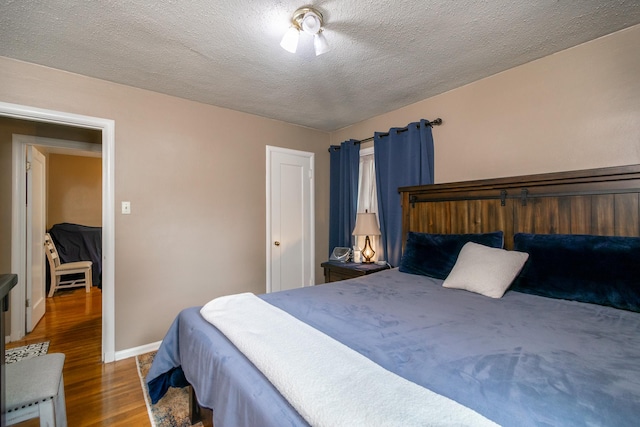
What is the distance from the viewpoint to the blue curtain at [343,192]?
352 cm

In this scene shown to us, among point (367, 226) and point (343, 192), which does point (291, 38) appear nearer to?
point (367, 226)

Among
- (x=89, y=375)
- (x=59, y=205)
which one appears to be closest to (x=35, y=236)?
(x=89, y=375)

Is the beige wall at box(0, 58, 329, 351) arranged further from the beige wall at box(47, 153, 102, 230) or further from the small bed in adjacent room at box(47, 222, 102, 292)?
the beige wall at box(47, 153, 102, 230)

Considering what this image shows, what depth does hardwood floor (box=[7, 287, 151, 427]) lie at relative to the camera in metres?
1.72

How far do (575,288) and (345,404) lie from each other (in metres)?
1.65

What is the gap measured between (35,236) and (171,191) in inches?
70.1

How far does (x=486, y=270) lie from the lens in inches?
71.1

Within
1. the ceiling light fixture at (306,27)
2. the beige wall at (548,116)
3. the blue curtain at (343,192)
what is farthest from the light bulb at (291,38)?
the blue curtain at (343,192)

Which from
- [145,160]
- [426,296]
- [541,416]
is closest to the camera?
[541,416]

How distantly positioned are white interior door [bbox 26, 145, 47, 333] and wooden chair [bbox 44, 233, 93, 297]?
0.90 metres

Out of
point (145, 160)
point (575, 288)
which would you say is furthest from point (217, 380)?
point (145, 160)

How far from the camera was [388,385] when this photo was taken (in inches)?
31.0

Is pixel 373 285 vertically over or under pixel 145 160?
under

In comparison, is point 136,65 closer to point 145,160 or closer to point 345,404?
point 145,160
